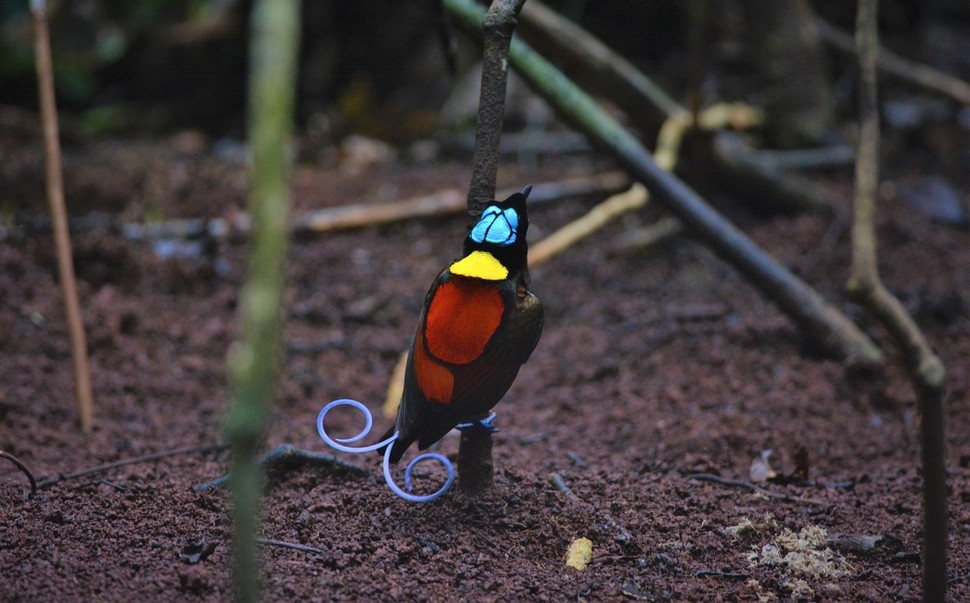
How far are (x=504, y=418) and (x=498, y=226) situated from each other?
141cm

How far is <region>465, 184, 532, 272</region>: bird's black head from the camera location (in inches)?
69.5

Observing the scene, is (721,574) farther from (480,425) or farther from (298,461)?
(298,461)

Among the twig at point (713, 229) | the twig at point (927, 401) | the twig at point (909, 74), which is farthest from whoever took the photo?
the twig at point (909, 74)

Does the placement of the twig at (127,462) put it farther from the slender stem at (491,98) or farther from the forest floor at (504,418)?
the slender stem at (491,98)

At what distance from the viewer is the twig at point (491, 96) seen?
Result: 1.80 meters

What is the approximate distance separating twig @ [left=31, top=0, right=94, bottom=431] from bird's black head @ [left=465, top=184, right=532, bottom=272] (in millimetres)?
1516

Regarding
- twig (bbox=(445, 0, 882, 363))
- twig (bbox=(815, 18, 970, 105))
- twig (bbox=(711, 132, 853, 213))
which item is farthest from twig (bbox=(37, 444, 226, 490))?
twig (bbox=(815, 18, 970, 105))

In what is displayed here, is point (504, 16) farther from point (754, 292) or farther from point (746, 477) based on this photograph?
point (754, 292)

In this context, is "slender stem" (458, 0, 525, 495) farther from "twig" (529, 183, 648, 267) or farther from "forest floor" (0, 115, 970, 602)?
"twig" (529, 183, 648, 267)

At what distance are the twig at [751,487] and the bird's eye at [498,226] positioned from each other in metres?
1.02

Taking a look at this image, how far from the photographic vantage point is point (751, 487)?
2340mm

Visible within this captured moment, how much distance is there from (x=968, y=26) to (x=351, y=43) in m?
5.08

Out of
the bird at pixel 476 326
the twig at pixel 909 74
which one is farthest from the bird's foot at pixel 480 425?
the twig at pixel 909 74

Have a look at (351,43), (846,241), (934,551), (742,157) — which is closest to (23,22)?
(351,43)
